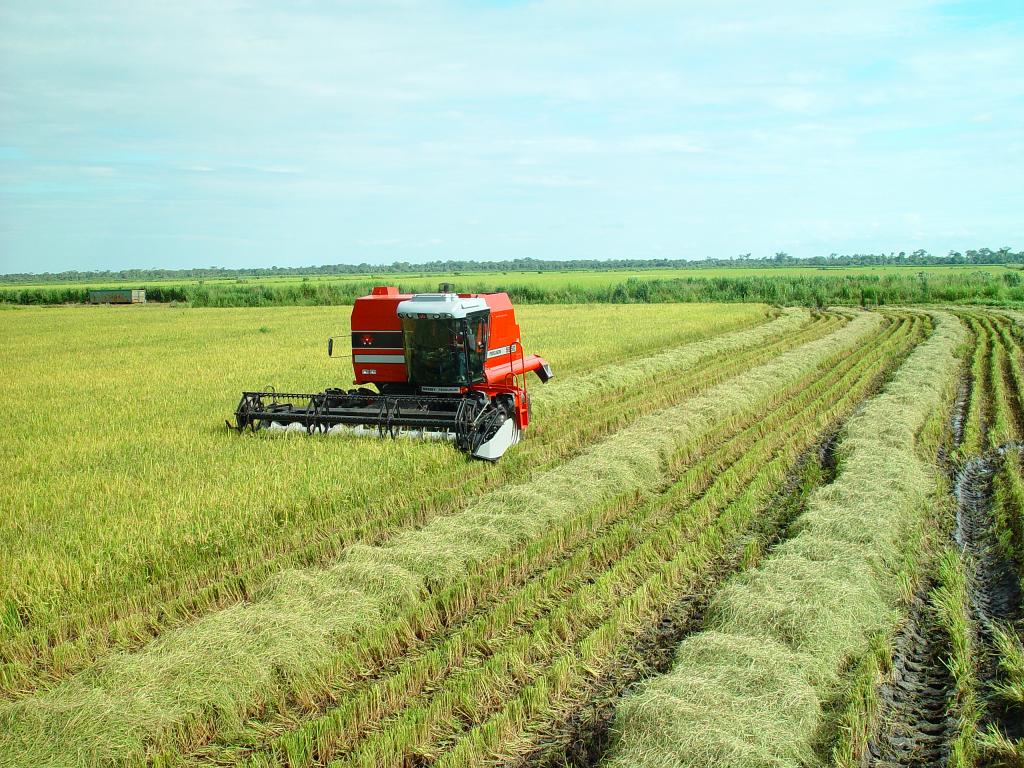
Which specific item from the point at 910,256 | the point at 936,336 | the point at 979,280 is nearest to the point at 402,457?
the point at 936,336

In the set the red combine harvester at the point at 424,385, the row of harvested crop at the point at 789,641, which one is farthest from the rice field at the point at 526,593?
the red combine harvester at the point at 424,385

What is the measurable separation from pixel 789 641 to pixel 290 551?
4.19 meters

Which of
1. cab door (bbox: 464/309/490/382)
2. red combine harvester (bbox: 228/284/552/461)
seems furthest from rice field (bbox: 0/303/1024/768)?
cab door (bbox: 464/309/490/382)

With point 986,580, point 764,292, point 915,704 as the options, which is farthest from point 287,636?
point 764,292

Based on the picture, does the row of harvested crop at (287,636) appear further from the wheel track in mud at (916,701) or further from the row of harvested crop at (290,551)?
the wheel track in mud at (916,701)

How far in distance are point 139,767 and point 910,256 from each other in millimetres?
170859

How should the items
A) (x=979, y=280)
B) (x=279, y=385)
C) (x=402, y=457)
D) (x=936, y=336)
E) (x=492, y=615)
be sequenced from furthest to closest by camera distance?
(x=979, y=280)
(x=936, y=336)
(x=279, y=385)
(x=402, y=457)
(x=492, y=615)

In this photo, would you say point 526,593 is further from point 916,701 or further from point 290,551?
point 916,701

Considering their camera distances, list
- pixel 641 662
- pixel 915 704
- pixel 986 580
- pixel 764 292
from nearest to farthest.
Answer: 1. pixel 915 704
2. pixel 641 662
3. pixel 986 580
4. pixel 764 292

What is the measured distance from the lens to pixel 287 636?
491 centimetres

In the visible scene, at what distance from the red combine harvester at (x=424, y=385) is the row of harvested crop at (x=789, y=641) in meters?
4.23

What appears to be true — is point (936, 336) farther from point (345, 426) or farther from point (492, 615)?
point (492, 615)

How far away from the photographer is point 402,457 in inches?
356

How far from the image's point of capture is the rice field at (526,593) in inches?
159
